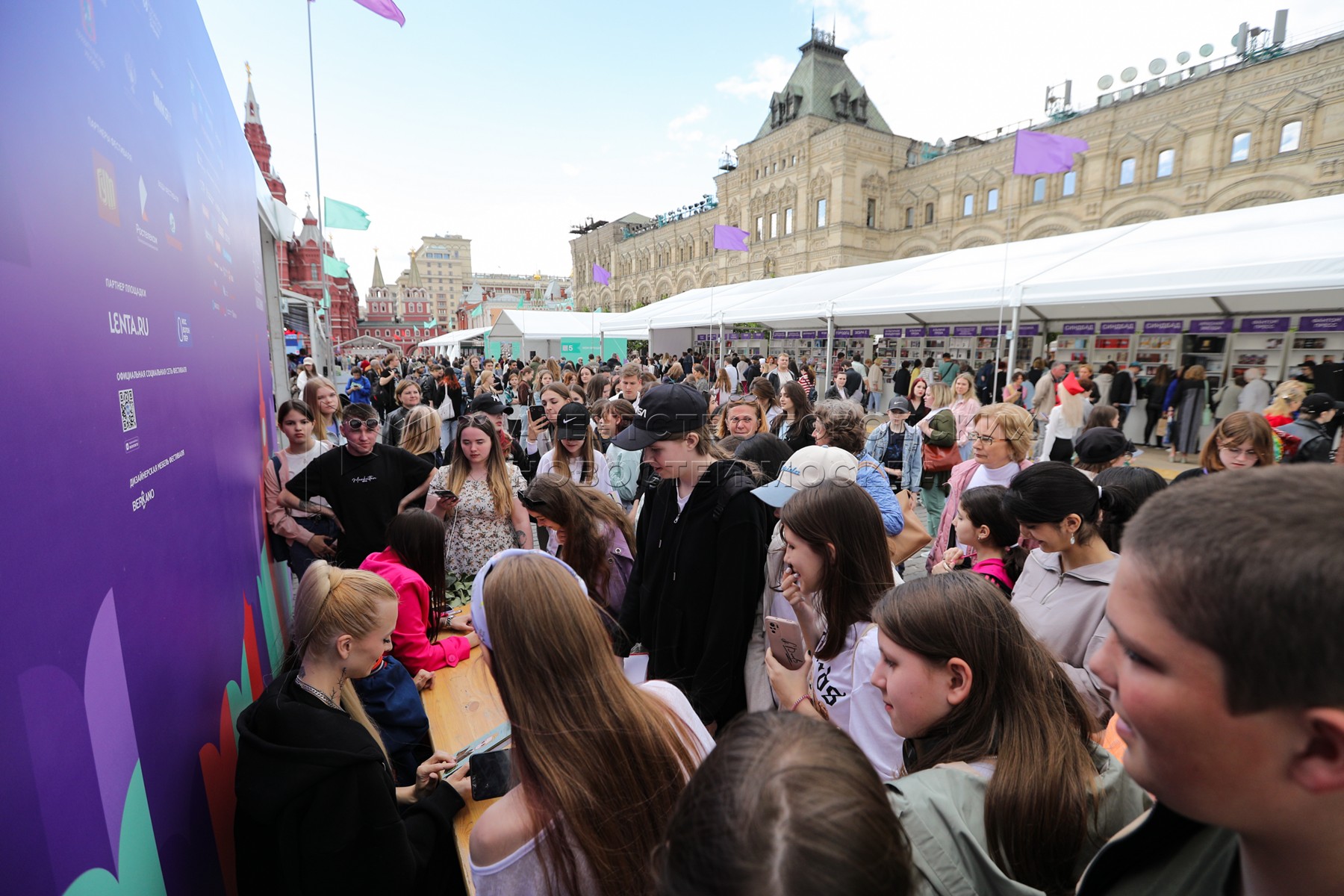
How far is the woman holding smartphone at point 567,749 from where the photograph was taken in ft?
3.78

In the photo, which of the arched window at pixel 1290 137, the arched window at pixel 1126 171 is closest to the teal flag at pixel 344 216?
the arched window at pixel 1290 137

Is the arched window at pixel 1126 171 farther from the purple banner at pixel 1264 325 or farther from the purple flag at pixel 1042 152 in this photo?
the purple flag at pixel 1042 152

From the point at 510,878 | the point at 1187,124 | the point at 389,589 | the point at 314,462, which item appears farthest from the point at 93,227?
the point at 1187,124

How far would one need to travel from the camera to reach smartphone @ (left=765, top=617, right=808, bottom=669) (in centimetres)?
205

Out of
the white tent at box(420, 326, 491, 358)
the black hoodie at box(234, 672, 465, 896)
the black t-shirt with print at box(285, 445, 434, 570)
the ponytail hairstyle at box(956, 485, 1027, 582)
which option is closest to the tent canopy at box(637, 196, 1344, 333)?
the ponytail hairstyle at box(956, 485, 1027, 582)

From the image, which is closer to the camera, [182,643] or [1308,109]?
[182,643]

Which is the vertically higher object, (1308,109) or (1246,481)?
(1308,109)

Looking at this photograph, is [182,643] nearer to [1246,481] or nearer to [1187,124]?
[1246,481]

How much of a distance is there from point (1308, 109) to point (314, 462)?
1247 inches

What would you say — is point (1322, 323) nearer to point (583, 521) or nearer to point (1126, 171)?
point (583, 521)

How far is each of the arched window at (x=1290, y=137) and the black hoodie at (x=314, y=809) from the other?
3191 cm

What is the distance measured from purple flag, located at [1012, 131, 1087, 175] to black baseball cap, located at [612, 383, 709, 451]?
1046 cm

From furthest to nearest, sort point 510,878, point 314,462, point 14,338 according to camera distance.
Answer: point 314,462 < point 510,878 < point 14,338

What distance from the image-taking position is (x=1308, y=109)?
795 inches
